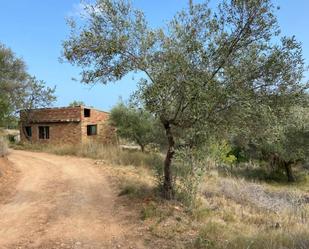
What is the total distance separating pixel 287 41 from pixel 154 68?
3376mm

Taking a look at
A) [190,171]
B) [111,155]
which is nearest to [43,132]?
[111,155]

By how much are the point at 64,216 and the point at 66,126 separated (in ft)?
76.7

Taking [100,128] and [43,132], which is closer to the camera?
[43,132]

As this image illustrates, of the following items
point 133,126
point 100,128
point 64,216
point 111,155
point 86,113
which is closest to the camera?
point 64,216

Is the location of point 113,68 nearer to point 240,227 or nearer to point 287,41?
point 287,41

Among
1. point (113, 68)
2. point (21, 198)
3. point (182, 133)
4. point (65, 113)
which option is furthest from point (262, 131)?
point (65, 113)

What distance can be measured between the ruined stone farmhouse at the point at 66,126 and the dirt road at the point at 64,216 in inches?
636

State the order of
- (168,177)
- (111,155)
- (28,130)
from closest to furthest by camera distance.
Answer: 1. (168,177)
2. (111,155)
3. (28,130)

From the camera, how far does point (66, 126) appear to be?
32375 mm

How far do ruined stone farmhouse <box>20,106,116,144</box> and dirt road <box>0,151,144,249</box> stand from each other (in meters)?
16.2

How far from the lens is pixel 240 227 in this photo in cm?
931

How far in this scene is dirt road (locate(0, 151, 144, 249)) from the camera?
7.91m

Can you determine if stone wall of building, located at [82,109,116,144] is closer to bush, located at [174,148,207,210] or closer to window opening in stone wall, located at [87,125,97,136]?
window opening in stone wall, located at [87,125,97,136]

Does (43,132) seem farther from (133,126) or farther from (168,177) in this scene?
(168,177)
